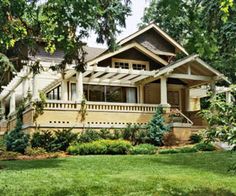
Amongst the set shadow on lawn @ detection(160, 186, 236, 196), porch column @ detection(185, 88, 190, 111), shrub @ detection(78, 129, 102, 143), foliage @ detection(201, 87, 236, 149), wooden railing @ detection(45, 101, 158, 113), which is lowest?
shadow on lawn @ detection(160, 186, 236, 196)

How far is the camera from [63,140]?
735 inches

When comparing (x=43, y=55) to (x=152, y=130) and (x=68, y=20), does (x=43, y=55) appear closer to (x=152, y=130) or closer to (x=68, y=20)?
(x=152, y=130)

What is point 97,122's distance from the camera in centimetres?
2116

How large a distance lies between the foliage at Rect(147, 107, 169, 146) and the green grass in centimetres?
566

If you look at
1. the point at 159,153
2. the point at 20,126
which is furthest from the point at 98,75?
the point at 159,153

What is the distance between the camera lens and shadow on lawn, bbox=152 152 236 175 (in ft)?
41.7

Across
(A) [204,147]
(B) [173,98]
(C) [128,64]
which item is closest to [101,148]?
(A) [204,147]

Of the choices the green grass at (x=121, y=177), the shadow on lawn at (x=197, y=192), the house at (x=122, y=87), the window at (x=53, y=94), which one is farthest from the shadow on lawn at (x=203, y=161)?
the window at (x=53, y=94)

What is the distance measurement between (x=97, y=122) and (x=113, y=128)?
88cm

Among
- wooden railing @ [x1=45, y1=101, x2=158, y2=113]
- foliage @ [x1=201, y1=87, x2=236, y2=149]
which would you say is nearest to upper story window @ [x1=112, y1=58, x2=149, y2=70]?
wooden railing @ [x1=45, y1=101, x2=158, y2=113]

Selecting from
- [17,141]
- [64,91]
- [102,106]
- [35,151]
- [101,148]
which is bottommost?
[35,151]

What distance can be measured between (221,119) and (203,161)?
614 centimetres

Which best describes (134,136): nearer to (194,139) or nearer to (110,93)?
(194,139)

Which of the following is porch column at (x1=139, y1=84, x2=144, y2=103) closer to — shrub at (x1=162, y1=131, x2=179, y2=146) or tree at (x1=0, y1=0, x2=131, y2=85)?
shrub at (x1=162, y1=131, x2=179, y2=146)
